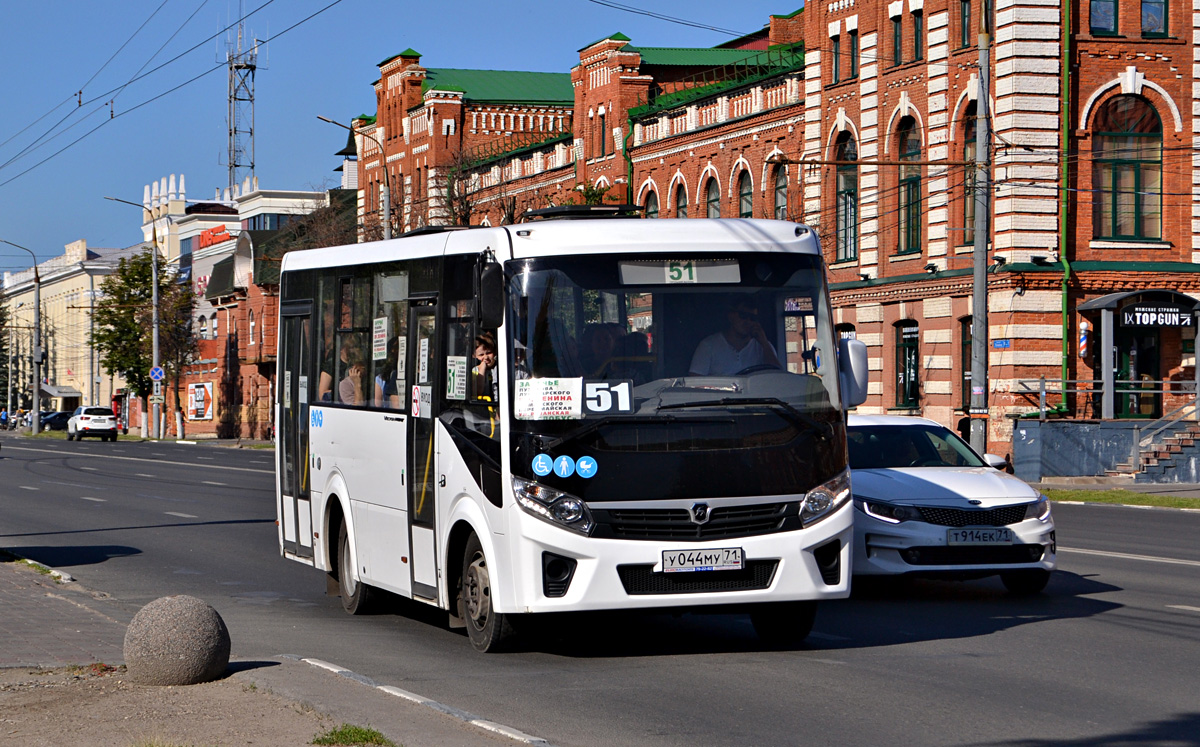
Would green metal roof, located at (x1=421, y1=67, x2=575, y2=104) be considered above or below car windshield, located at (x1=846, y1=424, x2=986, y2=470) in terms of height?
above

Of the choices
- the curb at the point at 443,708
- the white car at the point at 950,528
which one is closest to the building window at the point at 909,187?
the white car at the point at 950,528

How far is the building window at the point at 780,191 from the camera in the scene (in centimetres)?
4541

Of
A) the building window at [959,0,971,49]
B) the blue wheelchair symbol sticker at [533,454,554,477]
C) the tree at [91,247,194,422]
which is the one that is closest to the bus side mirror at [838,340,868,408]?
the blue wheelchair symbol sticker at [533,454,554,477]

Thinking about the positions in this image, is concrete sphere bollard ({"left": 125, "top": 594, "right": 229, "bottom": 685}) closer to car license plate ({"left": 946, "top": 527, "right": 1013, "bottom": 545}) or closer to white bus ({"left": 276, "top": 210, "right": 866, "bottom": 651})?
white bus ({"left": 276, "top": 210, "right": 866, "bottom": 651})

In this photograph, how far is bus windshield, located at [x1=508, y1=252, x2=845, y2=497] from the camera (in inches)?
388

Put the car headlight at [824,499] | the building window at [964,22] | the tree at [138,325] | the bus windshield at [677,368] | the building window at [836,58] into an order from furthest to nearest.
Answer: the tree at [138,325], the building window at [836,58], the building window at [964,22], the car headlight at [824,499], the bus windshield at [677,368]

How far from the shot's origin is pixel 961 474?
1359cm

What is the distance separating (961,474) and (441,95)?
5857 centimetres

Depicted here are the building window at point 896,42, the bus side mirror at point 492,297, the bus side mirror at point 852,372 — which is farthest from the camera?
the building window at point 896,42

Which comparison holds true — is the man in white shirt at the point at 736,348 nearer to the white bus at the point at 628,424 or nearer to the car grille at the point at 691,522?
the white bus at the point at 628,424

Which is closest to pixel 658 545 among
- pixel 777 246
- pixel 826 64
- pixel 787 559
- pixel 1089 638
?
pixel 787 559

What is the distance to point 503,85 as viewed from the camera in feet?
247

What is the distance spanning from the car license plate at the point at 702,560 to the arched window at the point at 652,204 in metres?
42.2

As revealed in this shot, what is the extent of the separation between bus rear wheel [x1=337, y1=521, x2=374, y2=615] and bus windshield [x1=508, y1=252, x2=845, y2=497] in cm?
341
